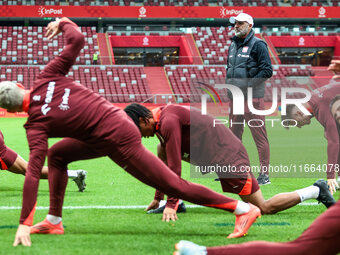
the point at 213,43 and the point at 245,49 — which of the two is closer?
the point at 245,49

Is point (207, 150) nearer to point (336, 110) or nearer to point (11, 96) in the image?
point (336, 110)

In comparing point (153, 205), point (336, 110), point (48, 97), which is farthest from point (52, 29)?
point (336, 110)

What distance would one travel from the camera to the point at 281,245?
236 centimetres

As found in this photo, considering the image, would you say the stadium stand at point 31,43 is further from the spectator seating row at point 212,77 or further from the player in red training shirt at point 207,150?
the player in red training shirt at point 207,150

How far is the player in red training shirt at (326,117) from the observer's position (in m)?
5.30

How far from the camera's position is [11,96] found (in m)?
3.62

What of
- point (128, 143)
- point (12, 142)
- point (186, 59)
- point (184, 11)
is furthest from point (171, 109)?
point (184, 11)

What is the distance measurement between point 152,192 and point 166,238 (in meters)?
2.55

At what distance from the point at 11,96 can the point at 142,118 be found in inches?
41.9

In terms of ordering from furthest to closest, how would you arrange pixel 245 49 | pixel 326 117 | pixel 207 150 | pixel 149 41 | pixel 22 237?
pixel 149 41 < pixel 245 49 < pixel 326 117 < pixel 207 150 < pixel 22 237

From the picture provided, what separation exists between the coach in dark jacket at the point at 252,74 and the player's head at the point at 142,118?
9.37ft

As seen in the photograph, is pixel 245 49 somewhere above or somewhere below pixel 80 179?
above

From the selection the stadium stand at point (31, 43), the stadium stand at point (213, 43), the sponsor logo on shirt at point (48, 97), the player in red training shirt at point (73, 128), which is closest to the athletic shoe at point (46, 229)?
the player in red training shirt at point (73, 128)

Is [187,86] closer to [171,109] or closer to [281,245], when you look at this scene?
[171,109]
